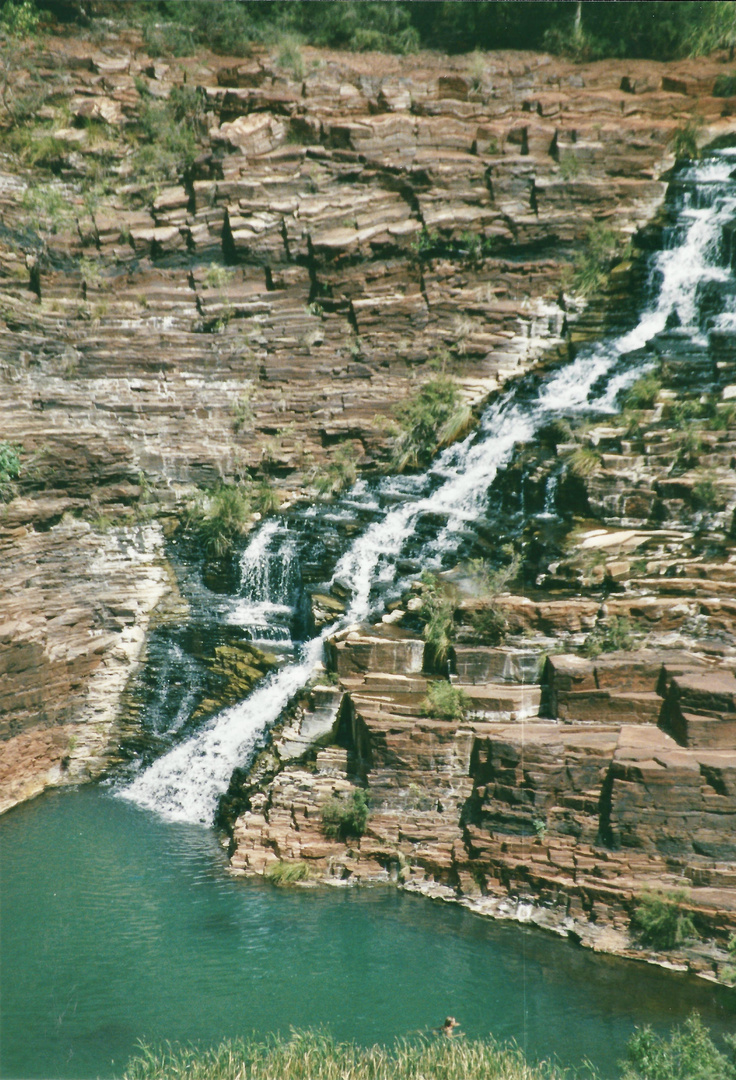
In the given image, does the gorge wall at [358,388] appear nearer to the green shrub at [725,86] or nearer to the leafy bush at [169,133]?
the leafy bush at [169,133]

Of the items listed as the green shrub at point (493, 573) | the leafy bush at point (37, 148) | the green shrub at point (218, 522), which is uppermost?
the leafy bush at point (37, 148)

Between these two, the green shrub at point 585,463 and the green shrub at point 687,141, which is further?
the green shrub at point 687,141

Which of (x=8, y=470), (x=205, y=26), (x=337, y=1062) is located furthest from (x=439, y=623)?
(x=205, y=26)

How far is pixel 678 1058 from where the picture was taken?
835 cm

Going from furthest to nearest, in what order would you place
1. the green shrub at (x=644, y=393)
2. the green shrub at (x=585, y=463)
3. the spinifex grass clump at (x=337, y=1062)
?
the green shrub at (x=644, y=393), the green shrub at (x=585, y=463), the spinifex grass clump at (x=337, y=1062)

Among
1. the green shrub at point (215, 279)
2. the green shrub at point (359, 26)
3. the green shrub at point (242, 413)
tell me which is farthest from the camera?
the green shrub at point (359, 26)

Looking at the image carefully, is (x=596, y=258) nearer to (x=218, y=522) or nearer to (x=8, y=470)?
(x=218, y=522)

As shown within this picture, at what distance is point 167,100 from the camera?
2098 cm

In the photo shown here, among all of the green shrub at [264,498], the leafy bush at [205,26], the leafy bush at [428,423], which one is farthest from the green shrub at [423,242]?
the leafy bush at [205,26]

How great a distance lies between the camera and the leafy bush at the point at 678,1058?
26.1 ft

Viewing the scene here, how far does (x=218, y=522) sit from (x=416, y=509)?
4.21 m

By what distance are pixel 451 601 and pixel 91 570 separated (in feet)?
25.2

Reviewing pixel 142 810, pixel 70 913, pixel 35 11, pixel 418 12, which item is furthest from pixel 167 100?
pixel 70 913

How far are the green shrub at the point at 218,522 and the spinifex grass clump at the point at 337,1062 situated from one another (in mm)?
9594
